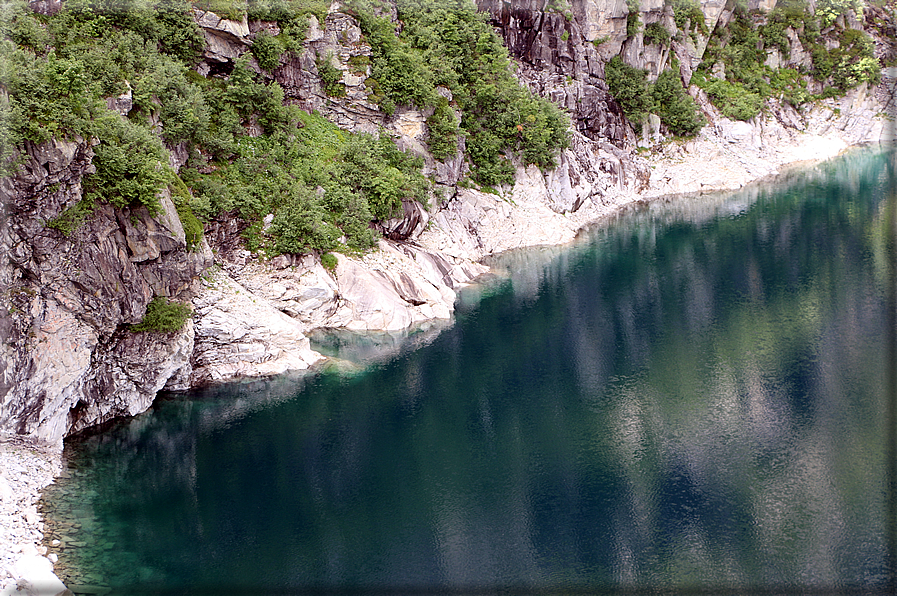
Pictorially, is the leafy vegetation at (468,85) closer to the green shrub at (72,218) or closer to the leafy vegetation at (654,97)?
the leafy vegetation at (654,97)

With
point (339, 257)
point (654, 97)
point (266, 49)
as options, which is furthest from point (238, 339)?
point (654, 97)

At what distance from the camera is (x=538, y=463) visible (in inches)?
1527

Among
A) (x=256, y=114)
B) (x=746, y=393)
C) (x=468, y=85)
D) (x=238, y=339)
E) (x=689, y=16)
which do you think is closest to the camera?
(x=746, y=393)

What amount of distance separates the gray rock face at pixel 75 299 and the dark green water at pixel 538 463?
93.5 inches

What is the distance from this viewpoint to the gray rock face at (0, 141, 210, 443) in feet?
125

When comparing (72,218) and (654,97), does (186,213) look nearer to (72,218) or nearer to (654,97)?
(72,218)

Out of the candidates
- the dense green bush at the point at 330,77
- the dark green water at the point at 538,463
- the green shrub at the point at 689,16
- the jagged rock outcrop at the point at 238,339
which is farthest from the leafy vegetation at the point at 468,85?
the jagged rock outcrop at the point at 238,339

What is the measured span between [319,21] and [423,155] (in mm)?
14341

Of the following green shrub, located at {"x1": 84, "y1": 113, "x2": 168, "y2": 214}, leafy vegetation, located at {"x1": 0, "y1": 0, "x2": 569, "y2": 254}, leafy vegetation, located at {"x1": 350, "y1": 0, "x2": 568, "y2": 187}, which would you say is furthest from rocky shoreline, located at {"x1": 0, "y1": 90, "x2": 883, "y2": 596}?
green shrub, located at {"x1": 84, "y1": 113, "x2": 168, "y2": 214}

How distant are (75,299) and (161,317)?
4.87 m

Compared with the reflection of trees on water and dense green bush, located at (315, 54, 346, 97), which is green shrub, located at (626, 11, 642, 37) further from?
dense green bush, located at (315, 54, 346, 97)

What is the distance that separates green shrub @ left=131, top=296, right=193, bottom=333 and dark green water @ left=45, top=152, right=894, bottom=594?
4724 millimetres

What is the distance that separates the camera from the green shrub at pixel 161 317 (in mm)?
44125

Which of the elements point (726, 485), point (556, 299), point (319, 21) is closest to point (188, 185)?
point (319, 21)
